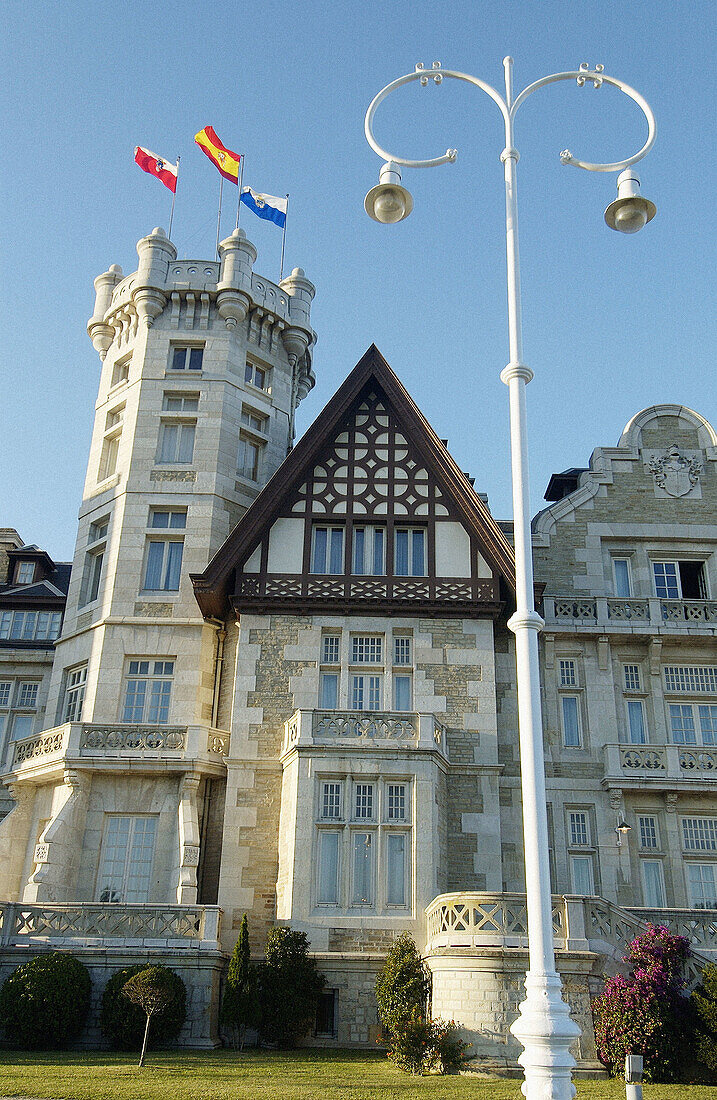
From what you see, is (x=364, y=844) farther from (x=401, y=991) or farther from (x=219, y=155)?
(x=219, y=155)

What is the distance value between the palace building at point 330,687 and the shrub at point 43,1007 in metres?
0.88

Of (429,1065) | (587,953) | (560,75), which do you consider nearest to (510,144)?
(560,75)

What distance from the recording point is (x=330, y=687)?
2516cm

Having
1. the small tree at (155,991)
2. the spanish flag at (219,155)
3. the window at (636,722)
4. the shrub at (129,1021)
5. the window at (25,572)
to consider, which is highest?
the spanish flag at (219,155)

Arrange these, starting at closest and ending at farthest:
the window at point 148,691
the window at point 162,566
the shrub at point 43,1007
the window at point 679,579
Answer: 1. the shrub at point 43,1007
2. the window at point 148,691
3. the window at point 162,566
4. the window at point 679,579

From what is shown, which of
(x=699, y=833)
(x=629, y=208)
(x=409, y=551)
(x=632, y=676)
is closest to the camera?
(x=629, y=208)

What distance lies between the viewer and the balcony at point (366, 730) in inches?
869

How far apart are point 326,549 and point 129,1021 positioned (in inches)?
486

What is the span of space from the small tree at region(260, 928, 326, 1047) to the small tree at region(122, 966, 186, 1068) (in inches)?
63.3

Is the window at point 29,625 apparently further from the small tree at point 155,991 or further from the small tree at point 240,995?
the small tree at point 240,995

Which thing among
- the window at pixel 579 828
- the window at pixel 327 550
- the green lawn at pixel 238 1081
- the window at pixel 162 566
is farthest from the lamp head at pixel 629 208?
the window at pixel 162 566

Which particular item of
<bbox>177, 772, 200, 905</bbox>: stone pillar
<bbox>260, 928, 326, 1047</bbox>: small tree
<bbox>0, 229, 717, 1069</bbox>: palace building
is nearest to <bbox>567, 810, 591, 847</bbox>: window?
<bbox>0, 229, 717, 1069</bbox>: palace building

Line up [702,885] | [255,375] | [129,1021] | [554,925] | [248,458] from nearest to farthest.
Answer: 1. [554,925]
2. [129,1021]
3. [702,885]
4. [248,458]
5. [255,375]

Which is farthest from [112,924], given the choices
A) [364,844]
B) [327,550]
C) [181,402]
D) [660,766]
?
[181,402]
